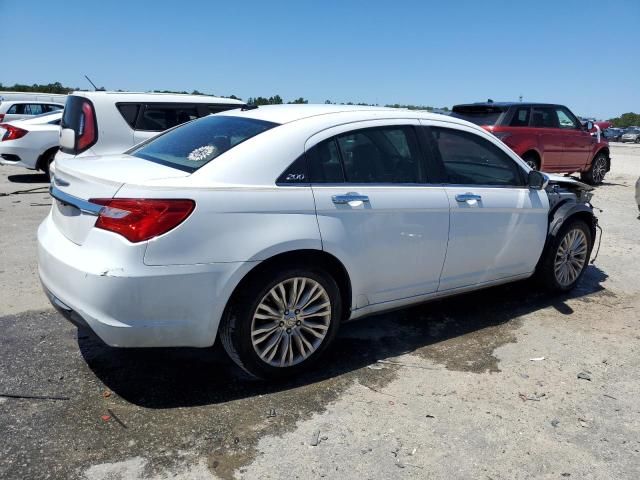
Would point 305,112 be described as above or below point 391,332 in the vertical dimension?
above

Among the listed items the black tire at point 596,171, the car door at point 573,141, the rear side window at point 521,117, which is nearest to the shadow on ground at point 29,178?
the rear side window at point 521,117

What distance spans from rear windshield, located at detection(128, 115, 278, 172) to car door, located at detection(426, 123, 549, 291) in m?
1.36

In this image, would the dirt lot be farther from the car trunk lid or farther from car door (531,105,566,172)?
car door (531,105,566,172)

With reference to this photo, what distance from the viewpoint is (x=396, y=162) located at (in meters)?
3.95

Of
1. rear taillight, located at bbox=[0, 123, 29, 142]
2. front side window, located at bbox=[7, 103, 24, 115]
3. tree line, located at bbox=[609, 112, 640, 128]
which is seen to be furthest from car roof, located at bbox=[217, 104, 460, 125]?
tree line, located at bbox=[609, 112, 640, 128]

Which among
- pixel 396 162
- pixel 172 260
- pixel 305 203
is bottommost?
pixel 172 260

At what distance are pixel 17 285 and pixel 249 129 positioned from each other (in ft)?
9.41

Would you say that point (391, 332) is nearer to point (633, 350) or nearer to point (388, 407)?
point (388, 407)

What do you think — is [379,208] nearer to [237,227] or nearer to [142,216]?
[237,227]

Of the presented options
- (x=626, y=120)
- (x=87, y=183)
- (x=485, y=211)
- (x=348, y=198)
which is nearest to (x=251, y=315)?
(x=348, y=198)

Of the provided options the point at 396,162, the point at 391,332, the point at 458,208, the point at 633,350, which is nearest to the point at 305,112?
the point at 396,162

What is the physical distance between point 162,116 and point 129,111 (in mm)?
472

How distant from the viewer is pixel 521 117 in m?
11.2

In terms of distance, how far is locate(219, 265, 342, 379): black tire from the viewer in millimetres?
3213
